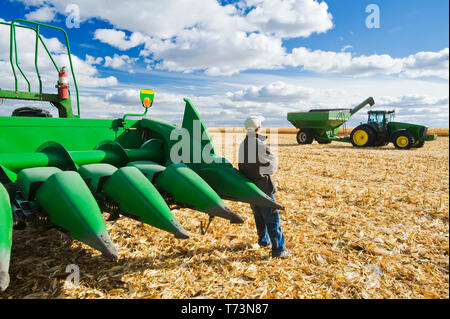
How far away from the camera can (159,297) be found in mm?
2645

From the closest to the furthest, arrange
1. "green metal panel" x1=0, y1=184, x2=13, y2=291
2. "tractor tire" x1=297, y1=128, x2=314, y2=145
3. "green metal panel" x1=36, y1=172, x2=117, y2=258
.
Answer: "green metal panel" x1=0, y1=184, x2=13, y2=291, "green metal panel" x1=36, y1=172, x2=117, y2=258, "tractor tire" x1=297, y1=128, x2=314, y2=145

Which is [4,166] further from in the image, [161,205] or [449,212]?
[449,212]

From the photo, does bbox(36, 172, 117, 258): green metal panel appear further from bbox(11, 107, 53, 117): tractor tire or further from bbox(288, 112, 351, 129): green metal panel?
bbox(288, 112, 351, 129): green metal panel

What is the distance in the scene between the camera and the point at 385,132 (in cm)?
1764

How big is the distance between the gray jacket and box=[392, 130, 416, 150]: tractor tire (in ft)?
52.7

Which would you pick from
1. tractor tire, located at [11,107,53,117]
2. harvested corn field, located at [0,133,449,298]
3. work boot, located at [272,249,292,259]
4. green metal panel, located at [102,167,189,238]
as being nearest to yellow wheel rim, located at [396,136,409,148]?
harvested corn field, located at [0,133,449,298]

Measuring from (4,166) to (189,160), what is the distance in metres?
1.66

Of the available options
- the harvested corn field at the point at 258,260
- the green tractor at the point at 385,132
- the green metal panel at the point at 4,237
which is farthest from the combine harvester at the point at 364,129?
the green metal panel at the point at 4,237

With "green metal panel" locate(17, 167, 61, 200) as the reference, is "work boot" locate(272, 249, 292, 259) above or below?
below

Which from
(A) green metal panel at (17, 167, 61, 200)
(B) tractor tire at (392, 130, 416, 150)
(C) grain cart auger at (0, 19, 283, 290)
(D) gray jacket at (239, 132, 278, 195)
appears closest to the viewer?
(C) grain cart auger at (0, 19, 283, 290)

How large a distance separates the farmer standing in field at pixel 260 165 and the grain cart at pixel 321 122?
1604cm

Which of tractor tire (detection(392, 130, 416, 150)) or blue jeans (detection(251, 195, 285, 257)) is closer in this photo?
blue jeans (detection(251, 195, 285, 257))

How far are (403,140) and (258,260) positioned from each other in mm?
16274

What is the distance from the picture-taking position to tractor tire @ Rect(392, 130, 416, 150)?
1653 cm
